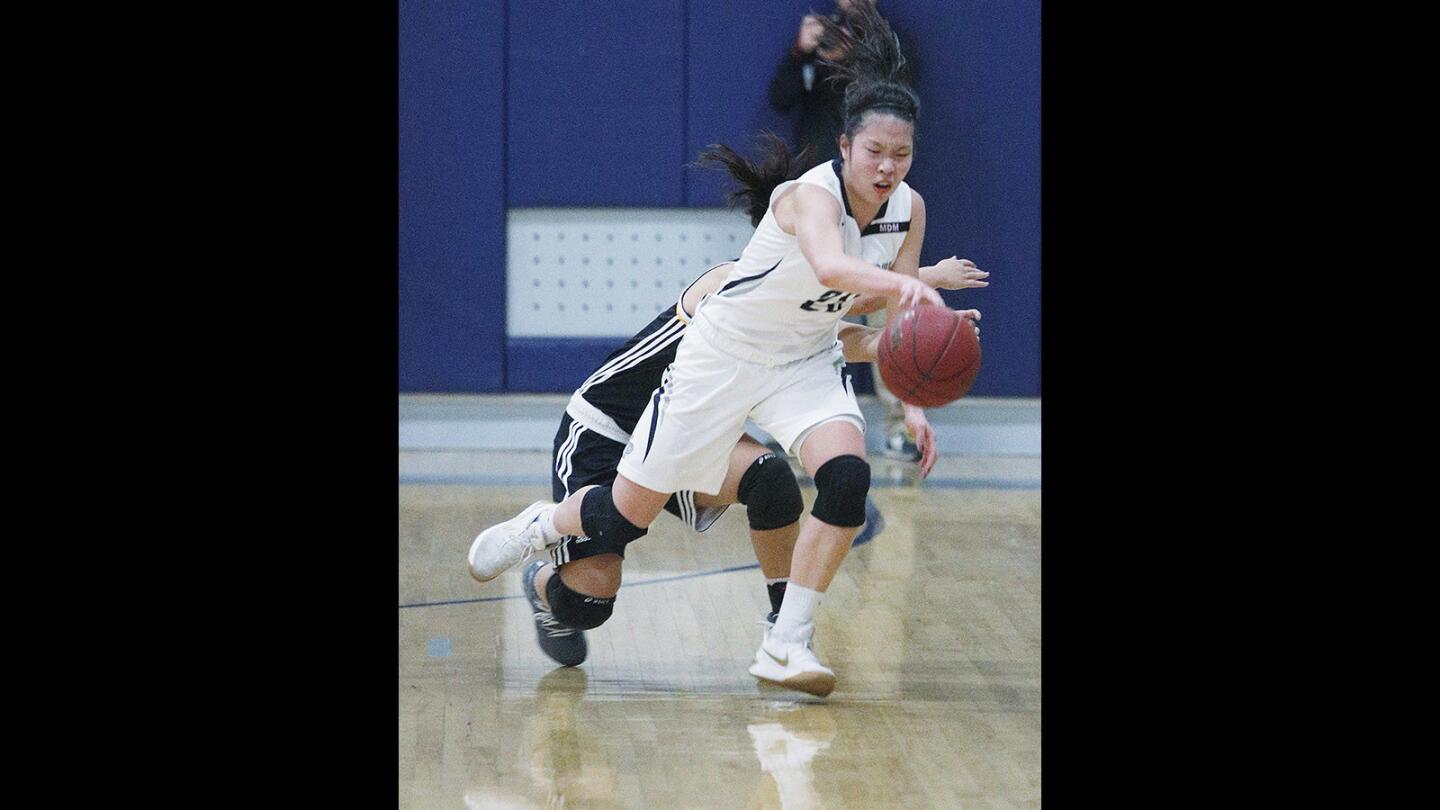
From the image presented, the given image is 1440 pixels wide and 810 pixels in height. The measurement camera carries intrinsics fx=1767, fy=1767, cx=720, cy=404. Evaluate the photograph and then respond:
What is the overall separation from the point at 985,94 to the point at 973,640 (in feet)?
13.0

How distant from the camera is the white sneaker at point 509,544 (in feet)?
13.3

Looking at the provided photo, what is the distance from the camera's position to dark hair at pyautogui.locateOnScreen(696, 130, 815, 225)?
153 inches

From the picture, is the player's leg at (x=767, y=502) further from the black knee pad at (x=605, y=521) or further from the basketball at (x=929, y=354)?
the basketball at (x=929, y=354)

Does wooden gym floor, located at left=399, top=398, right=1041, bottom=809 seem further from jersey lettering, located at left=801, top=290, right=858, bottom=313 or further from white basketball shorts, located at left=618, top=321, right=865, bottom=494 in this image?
jersey lettering, located at left=801, top=290, right=858, bottom=313

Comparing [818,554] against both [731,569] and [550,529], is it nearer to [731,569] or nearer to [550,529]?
[550,529]

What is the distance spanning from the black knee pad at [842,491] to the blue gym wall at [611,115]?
411 cm

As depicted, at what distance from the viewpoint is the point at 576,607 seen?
159 inches

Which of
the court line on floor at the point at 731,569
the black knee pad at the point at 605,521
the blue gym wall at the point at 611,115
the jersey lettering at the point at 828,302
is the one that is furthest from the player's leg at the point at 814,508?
the blue gym wall at the point at 611,115

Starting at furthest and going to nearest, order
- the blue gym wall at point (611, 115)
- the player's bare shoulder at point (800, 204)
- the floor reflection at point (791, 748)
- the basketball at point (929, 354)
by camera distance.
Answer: the blue gym wall at point (611, 115)
the player's bare shoulder at point (800, 204)
the basketball at point (929, 354)
the floor reflection at point (791, 748)

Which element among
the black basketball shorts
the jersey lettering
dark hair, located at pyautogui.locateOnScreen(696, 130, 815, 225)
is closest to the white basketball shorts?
the jersey lettering

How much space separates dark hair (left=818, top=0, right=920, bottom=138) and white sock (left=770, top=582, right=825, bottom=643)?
37.4 inches

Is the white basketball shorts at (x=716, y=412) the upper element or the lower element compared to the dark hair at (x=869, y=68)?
lower

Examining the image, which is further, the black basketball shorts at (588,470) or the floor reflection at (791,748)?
the black basketball shorts at (588,470)
